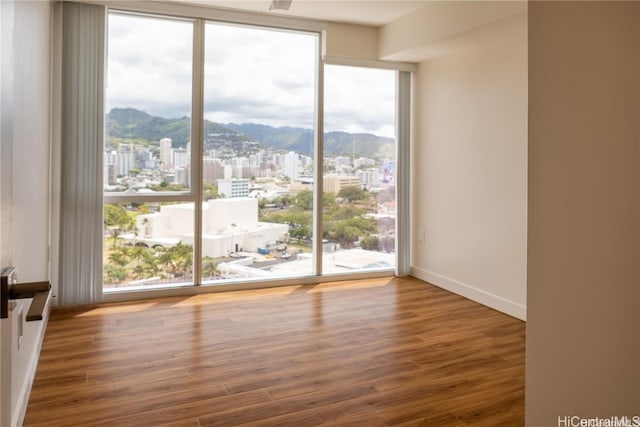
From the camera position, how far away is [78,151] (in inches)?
163

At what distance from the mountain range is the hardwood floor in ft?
5.08

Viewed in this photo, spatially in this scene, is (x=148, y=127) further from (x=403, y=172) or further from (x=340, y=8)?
(x=403, y=172)

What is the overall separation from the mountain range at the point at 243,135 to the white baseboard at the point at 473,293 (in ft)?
4.63

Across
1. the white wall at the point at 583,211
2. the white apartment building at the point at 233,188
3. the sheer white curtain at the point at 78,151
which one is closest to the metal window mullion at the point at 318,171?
the white apartment building at the point at 233,188

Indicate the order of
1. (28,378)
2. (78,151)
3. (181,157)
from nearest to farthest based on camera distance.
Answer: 1. (28,378)
2. (78,151)
3. (181,157)

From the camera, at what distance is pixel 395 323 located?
3777 mm

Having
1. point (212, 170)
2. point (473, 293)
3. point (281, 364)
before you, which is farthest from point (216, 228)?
point (473, 293)

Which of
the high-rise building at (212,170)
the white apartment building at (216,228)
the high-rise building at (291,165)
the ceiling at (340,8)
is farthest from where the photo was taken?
the high-rise building at (291,165)

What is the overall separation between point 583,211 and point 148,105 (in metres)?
4.12

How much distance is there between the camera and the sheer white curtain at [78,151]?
4066 mm

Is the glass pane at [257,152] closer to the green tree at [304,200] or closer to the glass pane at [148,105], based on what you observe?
the green tree at [304,200]

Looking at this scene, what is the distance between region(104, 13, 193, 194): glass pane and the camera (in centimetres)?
437

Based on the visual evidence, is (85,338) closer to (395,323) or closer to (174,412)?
(174,412)

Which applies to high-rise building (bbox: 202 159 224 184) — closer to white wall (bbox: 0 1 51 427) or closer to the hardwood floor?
the hardwood floor
